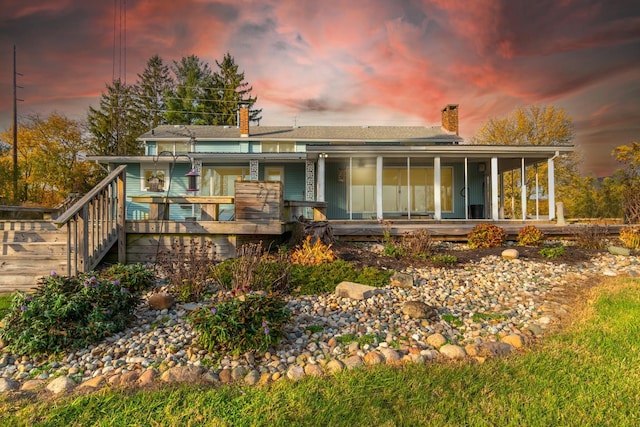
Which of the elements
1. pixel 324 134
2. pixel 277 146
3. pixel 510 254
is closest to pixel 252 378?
pixel 510 254

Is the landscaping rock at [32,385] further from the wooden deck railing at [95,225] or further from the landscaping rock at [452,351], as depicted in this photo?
the landscaping rock at [452,351]

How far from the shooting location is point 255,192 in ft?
19.8

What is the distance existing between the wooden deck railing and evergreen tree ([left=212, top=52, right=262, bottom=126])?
24.6 m

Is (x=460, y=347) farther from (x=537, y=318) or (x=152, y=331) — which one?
(x=152, y=331)

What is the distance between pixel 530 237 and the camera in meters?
7.56

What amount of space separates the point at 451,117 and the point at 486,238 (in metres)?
11.7

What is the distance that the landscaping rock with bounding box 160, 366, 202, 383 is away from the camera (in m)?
2.52

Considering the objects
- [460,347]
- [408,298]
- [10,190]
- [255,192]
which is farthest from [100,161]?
[460,347]

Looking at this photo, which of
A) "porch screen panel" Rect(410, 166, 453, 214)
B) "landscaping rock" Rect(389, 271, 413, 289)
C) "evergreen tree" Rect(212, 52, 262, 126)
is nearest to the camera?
"landscaping rock" Rect(389, 271, 413, 289)

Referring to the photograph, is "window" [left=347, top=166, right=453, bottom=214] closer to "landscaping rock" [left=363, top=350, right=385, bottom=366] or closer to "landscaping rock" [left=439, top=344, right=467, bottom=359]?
"landscaping rock" [left=439, top=344, right=467, bottom=359]

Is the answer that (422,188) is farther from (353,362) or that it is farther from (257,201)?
(353,362)

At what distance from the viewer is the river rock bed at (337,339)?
2.63 metres

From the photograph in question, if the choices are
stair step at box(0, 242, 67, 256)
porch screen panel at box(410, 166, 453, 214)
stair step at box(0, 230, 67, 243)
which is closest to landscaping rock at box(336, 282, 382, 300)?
stair step at box(0, 242, 67, 256)

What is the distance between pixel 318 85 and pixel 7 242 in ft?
49.0
